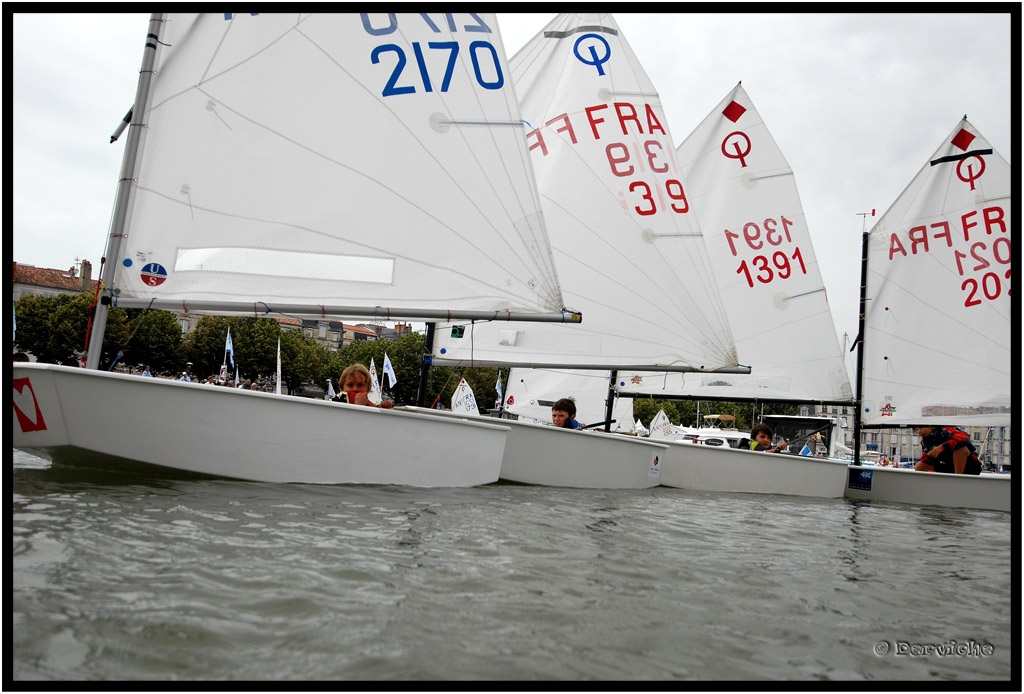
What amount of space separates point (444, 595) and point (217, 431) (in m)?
3.19

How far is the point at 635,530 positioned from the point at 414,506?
1.53 metres

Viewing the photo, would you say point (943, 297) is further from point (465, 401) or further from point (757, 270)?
point (465, 401)

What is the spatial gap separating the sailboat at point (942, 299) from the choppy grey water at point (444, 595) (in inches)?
313

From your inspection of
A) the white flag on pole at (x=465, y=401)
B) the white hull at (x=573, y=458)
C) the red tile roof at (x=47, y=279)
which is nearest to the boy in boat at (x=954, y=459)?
the white hull at (x=573, y=458)

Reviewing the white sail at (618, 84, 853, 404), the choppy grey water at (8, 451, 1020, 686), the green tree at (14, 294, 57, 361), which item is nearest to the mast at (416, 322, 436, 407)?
the choppy grey water at (8, 451, 1020, 686)

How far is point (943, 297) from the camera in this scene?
529 inches

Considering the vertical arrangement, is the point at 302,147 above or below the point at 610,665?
above

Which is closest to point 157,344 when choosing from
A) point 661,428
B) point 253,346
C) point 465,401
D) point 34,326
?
point 253,346

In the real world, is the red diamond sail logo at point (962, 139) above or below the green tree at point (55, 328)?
above

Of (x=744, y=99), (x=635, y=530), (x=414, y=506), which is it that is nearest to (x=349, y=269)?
(x=414, y=506)

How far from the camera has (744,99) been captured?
1492cm

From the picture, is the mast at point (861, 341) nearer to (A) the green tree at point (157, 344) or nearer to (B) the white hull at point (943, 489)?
(B) the white hull at point (943, 489)

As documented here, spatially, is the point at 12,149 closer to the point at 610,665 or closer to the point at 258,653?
the point at 258,653

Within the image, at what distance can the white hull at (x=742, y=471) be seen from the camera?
1073 cm
